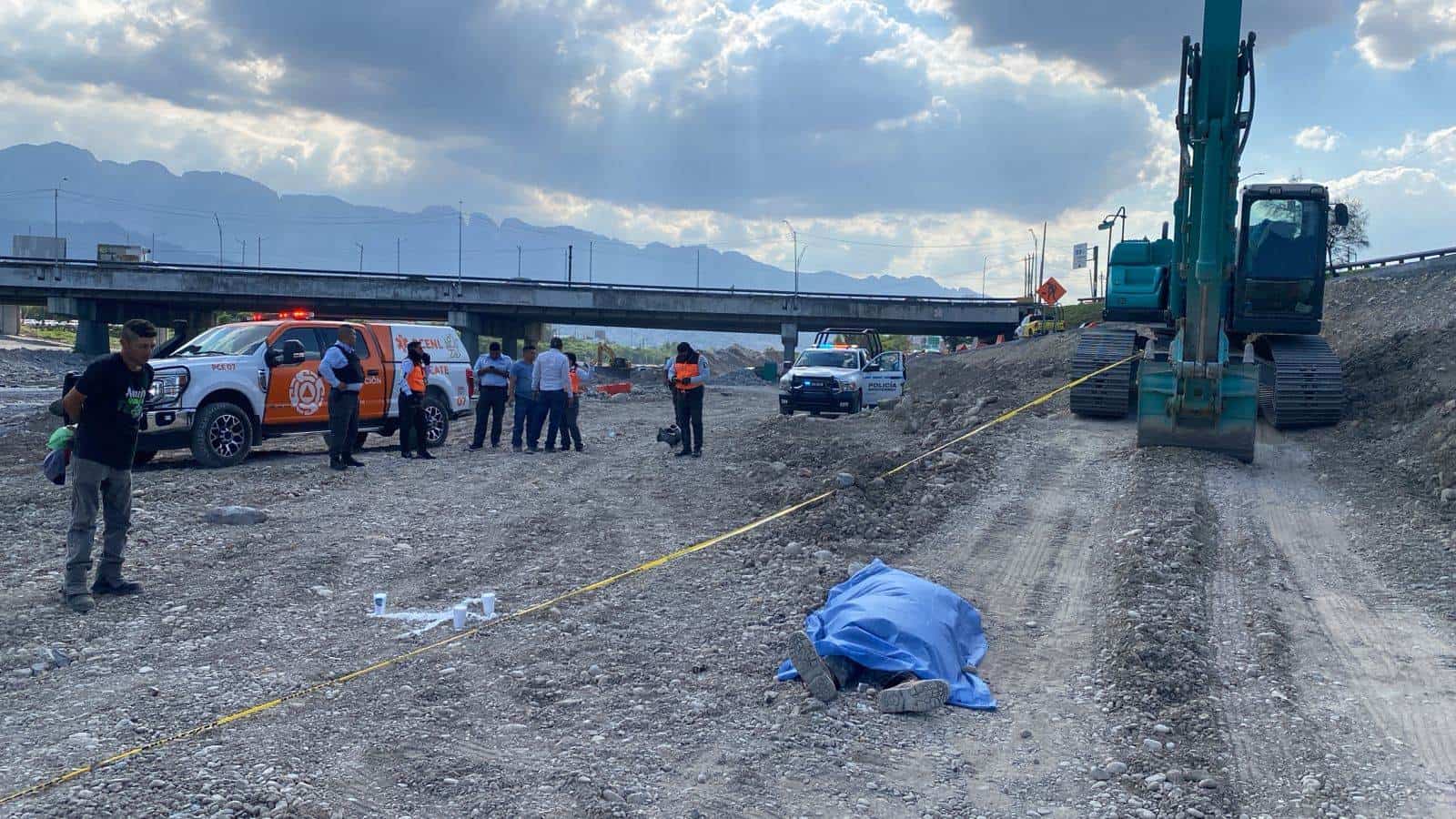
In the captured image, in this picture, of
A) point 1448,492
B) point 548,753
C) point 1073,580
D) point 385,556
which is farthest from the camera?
point 1448,492

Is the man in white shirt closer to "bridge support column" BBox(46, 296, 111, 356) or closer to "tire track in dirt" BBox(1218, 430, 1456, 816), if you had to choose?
"tire track in dirt" BBox(1218, 430, 1456, 816)

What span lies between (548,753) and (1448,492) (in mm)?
9341

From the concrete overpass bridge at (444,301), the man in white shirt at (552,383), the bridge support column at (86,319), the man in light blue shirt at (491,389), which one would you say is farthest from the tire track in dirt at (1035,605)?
the bridge support column at (86,319)

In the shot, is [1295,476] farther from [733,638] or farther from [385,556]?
[385,556]

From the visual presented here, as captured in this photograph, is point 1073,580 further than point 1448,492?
No

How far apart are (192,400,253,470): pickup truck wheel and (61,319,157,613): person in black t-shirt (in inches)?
236

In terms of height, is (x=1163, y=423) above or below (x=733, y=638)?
above

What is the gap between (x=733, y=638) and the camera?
6859mm

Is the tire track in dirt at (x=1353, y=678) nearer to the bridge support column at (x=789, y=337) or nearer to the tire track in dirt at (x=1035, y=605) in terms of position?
the tire track in dirt at (x=1035, y=605)

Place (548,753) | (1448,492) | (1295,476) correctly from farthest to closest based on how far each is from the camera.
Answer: (1295,476) < (1448,492) < (548,753)

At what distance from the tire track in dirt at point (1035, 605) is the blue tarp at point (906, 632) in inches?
7.4

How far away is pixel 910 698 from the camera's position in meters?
5.67

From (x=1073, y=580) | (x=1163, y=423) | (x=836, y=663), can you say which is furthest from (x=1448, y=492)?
(x=836, y=663)

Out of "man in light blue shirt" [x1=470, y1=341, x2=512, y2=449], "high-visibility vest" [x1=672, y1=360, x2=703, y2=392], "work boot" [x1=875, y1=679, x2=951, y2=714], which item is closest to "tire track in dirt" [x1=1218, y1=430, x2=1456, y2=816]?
"work boot" [x1=875, y1=679, x2=951, y2=714]
